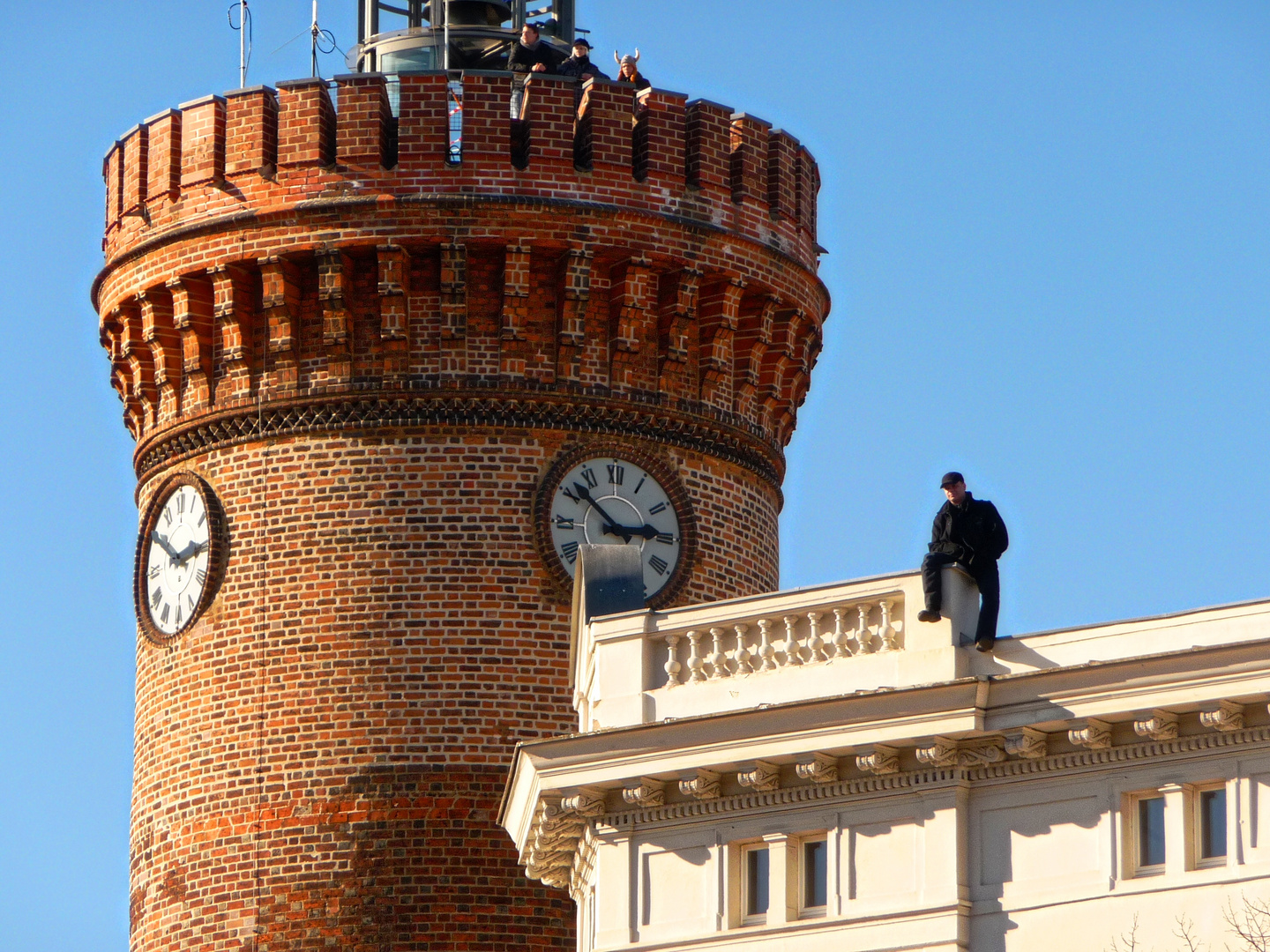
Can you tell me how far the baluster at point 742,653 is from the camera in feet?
102

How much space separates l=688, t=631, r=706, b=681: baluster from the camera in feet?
103

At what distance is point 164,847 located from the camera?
123 feet

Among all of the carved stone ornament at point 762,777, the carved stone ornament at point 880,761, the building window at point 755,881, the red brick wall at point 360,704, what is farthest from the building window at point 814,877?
the red brick wall at point 360,704

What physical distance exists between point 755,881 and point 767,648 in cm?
224

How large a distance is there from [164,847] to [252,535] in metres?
3.69

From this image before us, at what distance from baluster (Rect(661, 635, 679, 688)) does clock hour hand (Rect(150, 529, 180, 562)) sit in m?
8.94

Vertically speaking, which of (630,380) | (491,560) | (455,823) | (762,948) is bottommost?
(762,948)

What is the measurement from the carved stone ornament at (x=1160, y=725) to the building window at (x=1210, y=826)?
1.79 ft

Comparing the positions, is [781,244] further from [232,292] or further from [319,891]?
[319,891]

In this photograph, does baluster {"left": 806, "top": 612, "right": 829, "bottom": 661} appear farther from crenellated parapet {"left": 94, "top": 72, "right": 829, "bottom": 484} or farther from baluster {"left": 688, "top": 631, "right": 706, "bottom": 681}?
crenellated parapet {"left": 94, "top": 72, "right": 829, "bottom": 484}

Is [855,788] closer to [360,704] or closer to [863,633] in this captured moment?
[863,633]

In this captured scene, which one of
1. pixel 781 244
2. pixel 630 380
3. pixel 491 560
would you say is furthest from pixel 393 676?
pixel 781 244

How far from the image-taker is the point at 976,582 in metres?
29.9

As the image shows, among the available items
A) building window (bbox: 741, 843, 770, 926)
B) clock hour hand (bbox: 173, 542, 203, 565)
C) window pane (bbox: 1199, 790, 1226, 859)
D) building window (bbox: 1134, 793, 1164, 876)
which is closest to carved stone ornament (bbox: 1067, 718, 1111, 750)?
building window (bbox: 1134, 793, 1164, 876)
